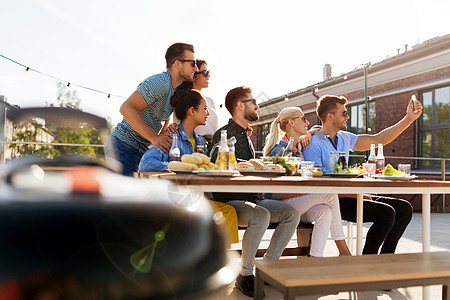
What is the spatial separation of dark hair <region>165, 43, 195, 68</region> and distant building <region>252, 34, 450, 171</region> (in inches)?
382

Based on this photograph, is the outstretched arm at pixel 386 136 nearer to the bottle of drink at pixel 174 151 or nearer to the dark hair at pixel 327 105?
the dark hair at pixel 327 105

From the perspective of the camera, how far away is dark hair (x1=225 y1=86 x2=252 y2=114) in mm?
3459

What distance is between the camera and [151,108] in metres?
2.97

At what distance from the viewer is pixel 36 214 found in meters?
1.07

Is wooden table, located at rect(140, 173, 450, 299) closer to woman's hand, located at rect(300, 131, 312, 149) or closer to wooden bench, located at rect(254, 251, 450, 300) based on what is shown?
wooden bench, located at rect(254, 251, 450, 300)

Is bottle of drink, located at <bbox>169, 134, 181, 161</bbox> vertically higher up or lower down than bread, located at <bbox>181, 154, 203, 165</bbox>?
higher up

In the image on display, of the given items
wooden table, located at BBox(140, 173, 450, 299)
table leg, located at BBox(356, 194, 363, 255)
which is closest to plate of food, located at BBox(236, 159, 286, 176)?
wooden table, located at BBox(140, 173, 450, 299)

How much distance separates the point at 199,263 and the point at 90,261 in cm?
34

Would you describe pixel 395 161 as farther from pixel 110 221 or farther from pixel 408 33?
pixel 110 221

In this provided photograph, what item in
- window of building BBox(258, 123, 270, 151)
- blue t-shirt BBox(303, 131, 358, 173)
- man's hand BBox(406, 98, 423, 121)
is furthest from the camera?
window of building BBox(258, 123, 270, 151)

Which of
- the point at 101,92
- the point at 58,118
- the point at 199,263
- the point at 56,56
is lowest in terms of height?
the point at 199,263

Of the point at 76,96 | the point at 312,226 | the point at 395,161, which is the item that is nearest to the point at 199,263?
the point at 312,226

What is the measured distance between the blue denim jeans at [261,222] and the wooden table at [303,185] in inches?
20.5

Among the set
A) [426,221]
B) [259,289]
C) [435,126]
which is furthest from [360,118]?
[259,289]
